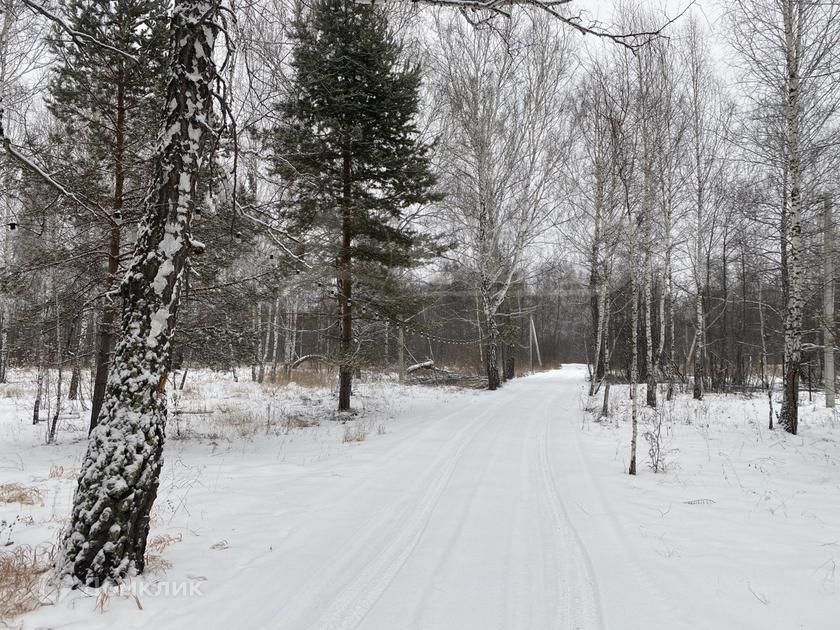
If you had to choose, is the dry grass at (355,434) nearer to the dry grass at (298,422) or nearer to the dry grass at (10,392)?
the dry grass at (298,422)

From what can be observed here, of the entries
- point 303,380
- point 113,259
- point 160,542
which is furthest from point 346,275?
point 303,380

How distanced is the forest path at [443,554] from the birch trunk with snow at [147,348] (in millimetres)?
1139

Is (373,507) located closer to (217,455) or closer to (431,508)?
(431,508)

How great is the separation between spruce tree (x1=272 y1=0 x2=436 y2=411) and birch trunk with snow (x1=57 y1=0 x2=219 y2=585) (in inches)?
249

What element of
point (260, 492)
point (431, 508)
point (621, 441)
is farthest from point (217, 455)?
point (621, 441)

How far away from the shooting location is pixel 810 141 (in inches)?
356

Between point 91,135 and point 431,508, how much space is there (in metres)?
8.66

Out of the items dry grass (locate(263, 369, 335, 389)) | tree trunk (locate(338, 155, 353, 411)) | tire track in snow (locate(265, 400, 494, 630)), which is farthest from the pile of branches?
tire track in snow (locate(265, 400, 494, 630))

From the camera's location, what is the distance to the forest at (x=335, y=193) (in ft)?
10.2

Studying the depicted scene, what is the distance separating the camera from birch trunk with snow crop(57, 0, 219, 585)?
2781 mm

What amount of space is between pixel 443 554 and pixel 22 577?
2804 mm

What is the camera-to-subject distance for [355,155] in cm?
1038

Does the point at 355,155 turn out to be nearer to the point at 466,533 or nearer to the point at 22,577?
the point at 466,533

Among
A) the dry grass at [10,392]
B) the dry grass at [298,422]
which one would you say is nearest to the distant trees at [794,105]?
the dry grass at [298,422]
